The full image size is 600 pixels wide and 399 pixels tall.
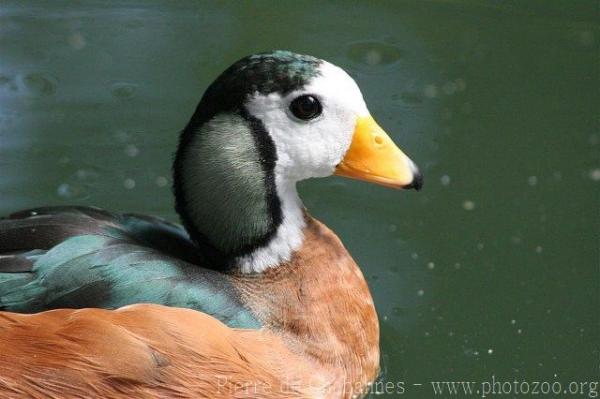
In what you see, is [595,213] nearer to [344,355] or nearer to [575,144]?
[575,144]

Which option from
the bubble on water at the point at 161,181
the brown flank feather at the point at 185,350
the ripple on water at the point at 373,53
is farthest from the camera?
the ripple on water at the point at 373,53

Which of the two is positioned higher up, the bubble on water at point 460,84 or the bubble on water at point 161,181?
the bubble on water at point 460,84

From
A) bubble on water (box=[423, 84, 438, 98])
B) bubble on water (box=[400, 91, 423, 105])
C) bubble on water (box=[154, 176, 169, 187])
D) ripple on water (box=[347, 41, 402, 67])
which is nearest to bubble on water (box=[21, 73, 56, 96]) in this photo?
bubble on water (box=[154, 176, 169, 187])

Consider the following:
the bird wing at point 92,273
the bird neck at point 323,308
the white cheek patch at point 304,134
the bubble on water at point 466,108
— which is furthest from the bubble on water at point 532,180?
the bird wing at point 92,273

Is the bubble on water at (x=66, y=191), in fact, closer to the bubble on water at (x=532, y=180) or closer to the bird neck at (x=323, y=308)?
the bird neck at (x=323, y=308)

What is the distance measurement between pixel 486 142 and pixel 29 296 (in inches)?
101

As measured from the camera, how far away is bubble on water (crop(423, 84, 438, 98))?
5363 mm

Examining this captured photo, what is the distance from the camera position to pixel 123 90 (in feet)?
17.5

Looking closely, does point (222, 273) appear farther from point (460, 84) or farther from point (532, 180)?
point (460, 84)

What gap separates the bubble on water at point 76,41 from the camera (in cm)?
564

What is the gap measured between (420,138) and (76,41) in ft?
6.25

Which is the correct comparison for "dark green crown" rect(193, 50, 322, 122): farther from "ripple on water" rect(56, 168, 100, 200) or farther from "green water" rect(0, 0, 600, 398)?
"ripple on water" rect(56, 168, 100, 200)

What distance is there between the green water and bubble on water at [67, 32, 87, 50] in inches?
0.6

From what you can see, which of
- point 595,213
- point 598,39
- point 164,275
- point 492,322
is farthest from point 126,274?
point 598,39
